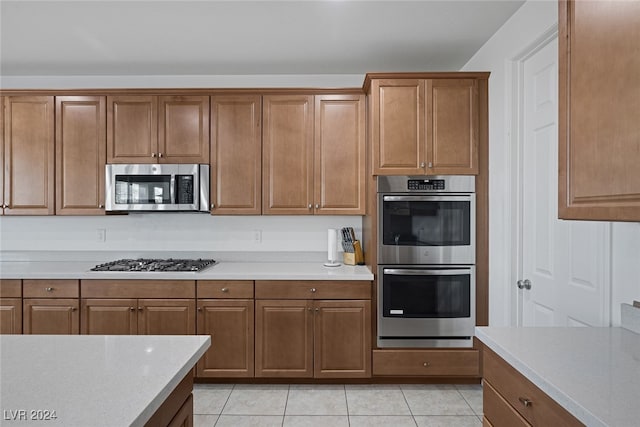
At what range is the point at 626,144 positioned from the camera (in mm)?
1055

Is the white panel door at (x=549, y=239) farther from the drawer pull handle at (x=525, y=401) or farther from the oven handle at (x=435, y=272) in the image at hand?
the drawer pull handle at (x=525, y=401)

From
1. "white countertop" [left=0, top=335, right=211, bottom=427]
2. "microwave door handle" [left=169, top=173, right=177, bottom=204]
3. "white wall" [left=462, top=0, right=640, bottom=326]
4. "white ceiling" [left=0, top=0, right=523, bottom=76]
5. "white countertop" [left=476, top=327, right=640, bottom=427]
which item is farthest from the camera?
"microwave door handle" [left=169, top=173, right=177, bottom=204]

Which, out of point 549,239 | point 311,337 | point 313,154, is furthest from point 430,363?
point 313,154

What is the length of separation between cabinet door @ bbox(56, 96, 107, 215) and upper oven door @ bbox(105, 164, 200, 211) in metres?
0.17

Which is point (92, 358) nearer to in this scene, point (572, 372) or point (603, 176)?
point (572, 372)

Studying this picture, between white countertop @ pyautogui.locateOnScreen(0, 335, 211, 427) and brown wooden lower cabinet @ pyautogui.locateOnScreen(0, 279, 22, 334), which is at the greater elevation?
white countertop @ pyautogui.locateOnScreen(0, 335, 211, 427)

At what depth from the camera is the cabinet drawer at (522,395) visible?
1.06m

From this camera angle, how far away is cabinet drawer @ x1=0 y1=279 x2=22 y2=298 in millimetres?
2793

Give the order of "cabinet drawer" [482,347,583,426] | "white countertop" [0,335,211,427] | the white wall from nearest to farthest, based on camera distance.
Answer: "white countertop" [0,335,211,427], "cabinet drawer" [482,347,583,426], the white wall

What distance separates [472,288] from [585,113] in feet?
5.94

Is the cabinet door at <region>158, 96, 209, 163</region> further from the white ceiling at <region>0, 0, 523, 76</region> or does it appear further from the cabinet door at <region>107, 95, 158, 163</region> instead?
the white ceiling at <region>0, 0, 523, 76</region>

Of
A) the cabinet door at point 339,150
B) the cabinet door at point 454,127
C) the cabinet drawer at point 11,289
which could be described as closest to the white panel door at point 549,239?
the cabinet door at point 454,127

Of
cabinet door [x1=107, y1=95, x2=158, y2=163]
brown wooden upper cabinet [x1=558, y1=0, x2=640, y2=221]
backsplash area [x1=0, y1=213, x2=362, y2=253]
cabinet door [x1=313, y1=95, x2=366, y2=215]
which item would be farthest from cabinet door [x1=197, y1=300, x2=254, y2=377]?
brown wooden upper cabinet [x1=558, y1=0, x2=640, y2=221]

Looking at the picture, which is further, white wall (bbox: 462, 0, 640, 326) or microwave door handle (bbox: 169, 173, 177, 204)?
microwave door handle (bbox: 169, 173, 177, 204)
